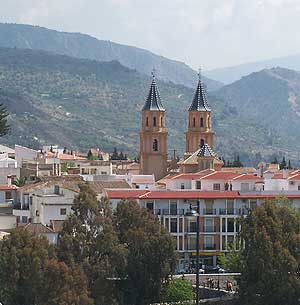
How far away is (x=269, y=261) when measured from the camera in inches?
1896

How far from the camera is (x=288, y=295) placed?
157ft

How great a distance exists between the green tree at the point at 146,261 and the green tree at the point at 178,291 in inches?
12.1

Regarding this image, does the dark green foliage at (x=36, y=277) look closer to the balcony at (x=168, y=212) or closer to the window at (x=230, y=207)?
the balcony at (x=168, y=212)

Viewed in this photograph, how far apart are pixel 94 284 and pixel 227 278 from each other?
820cm

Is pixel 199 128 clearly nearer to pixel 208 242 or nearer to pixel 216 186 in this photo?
pixel 216 186

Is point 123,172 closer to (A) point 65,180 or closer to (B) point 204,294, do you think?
(A) point 65,180

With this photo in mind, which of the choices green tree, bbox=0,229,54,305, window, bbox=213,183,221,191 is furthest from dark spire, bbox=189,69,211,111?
green tree, bbox=0,229,54,305

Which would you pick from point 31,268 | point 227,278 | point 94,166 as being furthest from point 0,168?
point 31,268

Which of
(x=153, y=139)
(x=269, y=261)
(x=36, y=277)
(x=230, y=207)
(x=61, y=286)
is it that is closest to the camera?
(x=61, y=286)

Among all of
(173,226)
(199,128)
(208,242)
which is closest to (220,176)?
(208,242)

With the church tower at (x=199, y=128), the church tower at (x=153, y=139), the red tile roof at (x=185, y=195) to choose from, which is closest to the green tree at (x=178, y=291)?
the red tile roof at (x=185, y=195)

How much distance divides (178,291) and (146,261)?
1738 mm

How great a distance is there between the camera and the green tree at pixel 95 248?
47.3 metres

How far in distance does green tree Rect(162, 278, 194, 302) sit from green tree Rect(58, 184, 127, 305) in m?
1.85
